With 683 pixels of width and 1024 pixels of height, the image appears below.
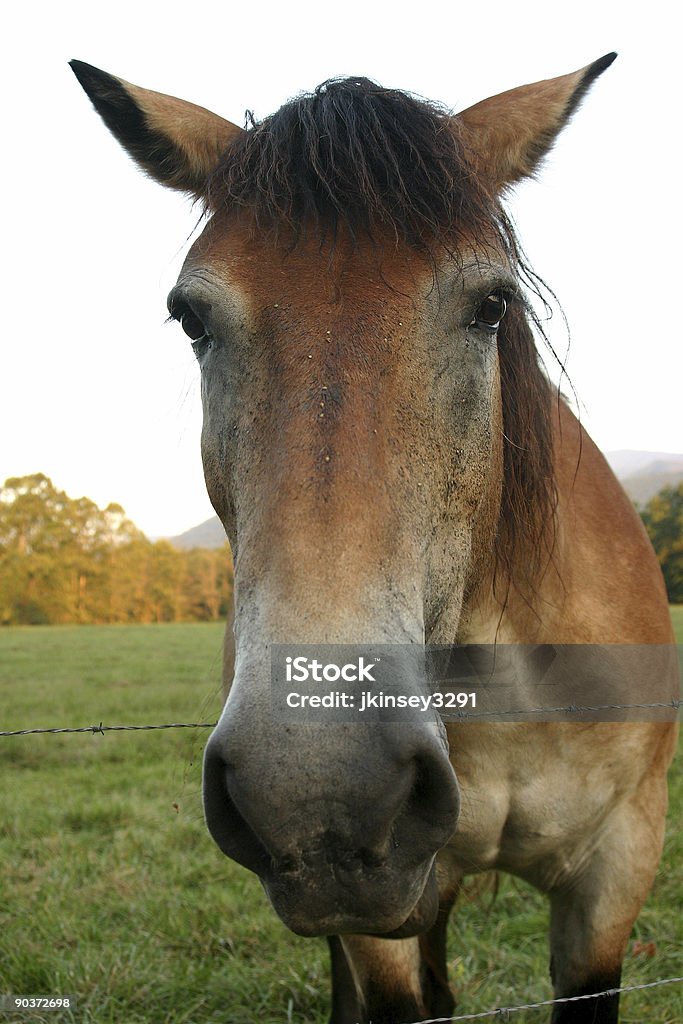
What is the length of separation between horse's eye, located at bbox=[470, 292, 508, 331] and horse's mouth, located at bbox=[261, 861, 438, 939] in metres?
1.25

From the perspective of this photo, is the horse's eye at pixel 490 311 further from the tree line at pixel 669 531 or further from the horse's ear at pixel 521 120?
the tree line at pixel 669 531

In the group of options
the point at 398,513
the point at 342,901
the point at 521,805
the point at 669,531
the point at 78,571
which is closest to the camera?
the point at 342,901

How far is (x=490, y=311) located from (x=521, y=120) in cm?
74

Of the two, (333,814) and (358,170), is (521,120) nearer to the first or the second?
(358,170)

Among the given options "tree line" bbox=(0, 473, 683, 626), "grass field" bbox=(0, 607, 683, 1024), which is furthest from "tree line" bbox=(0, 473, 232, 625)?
"grass field" bbox=(0, 607, 683, 1024)

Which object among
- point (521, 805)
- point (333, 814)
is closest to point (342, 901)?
point (333, 814)

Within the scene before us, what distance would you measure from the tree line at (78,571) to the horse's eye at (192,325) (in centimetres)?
2318

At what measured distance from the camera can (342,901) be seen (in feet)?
4.77

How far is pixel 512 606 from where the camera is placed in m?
2.59

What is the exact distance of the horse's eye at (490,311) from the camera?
2.00 meters

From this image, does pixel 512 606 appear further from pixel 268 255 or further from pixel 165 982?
pixel 165 982

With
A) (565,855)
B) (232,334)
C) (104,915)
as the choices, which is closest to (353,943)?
(565,855)

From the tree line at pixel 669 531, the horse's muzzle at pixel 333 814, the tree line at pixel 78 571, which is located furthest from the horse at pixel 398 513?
the tree line at pixel 78 571

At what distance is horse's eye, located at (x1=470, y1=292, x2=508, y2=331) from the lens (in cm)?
200
